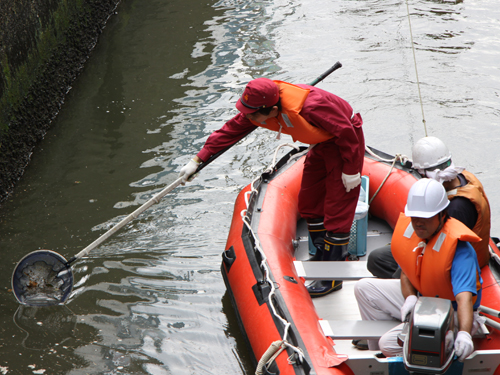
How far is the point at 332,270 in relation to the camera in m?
3.02

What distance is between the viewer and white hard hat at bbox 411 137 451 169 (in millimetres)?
2725

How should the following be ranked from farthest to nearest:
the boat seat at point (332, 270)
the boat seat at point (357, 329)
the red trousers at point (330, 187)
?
the red trousers at point (330, 187) → the boat seat at point (332, 270) → the boat seat at point (357, 329)

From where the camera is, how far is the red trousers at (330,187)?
3.07 metres

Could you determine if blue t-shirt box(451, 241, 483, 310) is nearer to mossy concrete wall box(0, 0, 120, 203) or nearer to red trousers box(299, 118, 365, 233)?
red trousers box(299, 118, 365, 233)

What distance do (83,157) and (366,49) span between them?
4.49 m

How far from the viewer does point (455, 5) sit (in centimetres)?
912

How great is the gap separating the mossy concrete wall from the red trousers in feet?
10.4

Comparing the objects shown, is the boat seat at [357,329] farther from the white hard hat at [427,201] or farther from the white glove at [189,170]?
the white glove at [189,170]

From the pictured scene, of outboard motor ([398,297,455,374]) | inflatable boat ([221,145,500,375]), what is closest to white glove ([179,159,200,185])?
inflatable boat ([221,145,500,375])

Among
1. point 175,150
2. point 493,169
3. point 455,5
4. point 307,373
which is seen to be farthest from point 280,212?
point 455,5

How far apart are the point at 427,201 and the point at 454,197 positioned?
0.45 m

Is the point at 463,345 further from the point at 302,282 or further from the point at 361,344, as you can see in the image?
the point at 302,282

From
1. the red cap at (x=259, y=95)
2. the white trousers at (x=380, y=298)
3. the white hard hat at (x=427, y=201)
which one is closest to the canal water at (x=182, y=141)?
the white trousers at (x=380, y=298)

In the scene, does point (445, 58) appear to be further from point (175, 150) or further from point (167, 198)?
point (167, 198)
